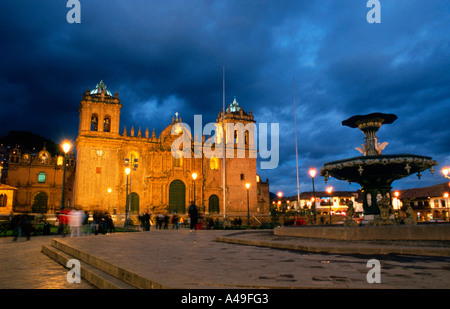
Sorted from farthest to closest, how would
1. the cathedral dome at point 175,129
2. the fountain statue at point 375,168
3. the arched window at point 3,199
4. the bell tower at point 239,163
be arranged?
the bell tower at point 239,163 → the cathedral dome at point 175,129 → the arched window at point 3,199 → the fountain statue at point 375,168

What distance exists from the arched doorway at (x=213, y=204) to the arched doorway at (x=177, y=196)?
3.40m

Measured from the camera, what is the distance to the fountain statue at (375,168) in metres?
11.8

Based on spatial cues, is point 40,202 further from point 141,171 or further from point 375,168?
point 375,168

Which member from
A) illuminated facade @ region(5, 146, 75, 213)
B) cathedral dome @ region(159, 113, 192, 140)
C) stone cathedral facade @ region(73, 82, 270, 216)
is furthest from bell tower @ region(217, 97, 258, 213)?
illuminated facade @ region(5, 146, 75, 213)

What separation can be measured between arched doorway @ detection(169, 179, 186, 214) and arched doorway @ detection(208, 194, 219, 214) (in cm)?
340

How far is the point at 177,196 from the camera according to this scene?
1524 inches

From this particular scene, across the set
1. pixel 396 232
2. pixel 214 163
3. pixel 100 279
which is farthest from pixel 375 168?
pixel 214 163

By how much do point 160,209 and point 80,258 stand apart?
30.2 metres

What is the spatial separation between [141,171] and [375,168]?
2984 centimetres

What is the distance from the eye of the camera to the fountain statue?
11.8 m

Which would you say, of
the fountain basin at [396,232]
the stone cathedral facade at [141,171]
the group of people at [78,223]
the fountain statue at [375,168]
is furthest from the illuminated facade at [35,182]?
the fountain basin at [396,232]

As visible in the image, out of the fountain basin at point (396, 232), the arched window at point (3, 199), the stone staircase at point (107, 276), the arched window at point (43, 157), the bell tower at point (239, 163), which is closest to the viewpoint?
the stone staircase at point (107, 276)

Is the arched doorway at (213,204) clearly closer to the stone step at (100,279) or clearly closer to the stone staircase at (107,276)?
the stone staircase at (107,276)
